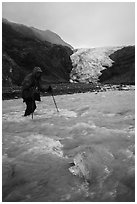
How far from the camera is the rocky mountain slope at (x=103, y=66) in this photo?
240ft

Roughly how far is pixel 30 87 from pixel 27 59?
52607 millimetres

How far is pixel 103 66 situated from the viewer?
8081 cm

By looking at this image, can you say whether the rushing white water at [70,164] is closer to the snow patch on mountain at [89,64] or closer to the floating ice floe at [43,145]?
the floating ice floe at [43,145]

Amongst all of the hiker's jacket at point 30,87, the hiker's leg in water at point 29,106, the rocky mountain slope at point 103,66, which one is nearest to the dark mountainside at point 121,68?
the rocky mountain slope at point 103,66

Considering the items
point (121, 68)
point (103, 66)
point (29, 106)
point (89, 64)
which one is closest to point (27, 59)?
point (89, 64)

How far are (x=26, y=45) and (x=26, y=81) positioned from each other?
193ft

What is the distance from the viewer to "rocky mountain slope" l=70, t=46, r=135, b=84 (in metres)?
73.2

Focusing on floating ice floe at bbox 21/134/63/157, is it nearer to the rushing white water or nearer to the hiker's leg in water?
the rushing white water

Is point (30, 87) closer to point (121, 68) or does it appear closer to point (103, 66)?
point (121, 68)

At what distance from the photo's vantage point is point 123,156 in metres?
5.20

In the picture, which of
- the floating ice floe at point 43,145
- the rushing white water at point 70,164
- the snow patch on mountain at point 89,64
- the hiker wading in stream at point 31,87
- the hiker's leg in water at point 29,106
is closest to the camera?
the rushing white water at point 70,164

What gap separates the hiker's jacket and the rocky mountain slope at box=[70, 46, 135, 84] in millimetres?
58181

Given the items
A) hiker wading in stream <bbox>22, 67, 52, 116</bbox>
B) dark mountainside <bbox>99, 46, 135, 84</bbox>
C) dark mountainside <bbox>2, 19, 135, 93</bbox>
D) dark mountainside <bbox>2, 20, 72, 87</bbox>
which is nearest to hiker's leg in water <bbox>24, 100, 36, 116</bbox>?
hiker wading in stream <bbox>22, 67, 52, 116</bbox>

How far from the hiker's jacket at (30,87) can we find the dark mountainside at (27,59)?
120ft
